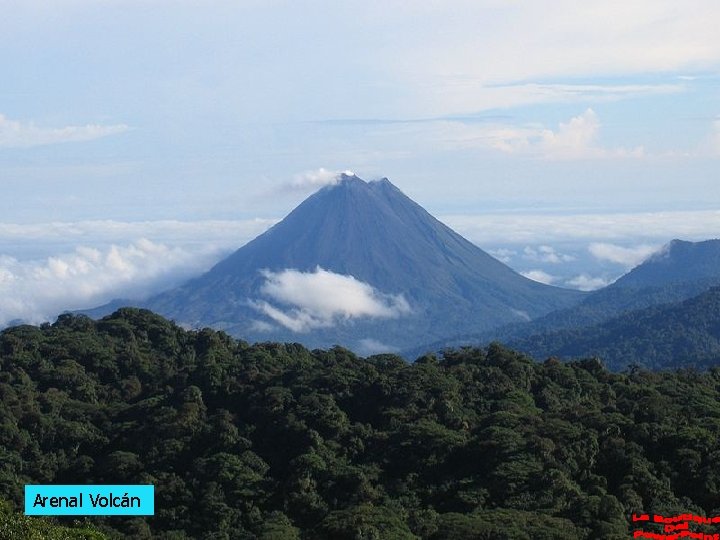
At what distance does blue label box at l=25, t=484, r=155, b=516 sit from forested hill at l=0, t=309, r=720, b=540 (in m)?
0.58

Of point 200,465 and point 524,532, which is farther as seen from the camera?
point 200,465

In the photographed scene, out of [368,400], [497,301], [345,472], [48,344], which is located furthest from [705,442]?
[497,301]

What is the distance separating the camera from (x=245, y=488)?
32.2 m

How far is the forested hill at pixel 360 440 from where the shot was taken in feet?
93.5

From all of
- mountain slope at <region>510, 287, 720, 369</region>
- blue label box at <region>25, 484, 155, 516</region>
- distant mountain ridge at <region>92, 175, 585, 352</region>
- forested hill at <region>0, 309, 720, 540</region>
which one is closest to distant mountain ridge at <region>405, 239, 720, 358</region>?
mountain slope at <region>510, 287, 720, 369</region>

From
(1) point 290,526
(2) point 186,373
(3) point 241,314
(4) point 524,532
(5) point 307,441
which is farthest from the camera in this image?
(3) point 241,314

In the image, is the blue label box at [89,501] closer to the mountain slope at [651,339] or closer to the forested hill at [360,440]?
the forested hill at [360,440]

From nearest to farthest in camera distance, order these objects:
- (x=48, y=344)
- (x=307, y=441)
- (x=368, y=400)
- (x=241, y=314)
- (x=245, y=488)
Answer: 1. (x=245, y=488)
2. (x=307, y=441)
3. (x=368, y=400)
4. (x=48, y=344)
5. (x=241, y=314)

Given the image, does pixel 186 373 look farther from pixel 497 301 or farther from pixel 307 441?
pixel 497 301

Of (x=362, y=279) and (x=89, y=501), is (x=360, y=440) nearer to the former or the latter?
(x=89, y=501)

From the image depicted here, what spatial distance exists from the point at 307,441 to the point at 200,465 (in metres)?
3.69

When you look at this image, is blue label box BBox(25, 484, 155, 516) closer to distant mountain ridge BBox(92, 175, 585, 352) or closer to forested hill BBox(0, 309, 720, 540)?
forested hill BBox(0, 309, 720, 540)

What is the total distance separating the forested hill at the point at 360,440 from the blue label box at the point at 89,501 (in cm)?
58

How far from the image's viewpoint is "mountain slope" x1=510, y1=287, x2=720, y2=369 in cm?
9300
